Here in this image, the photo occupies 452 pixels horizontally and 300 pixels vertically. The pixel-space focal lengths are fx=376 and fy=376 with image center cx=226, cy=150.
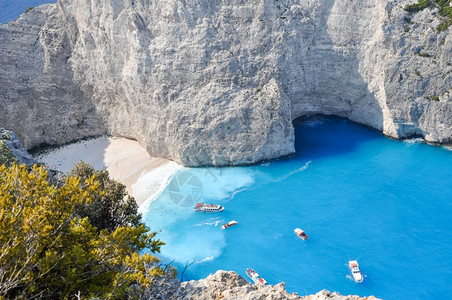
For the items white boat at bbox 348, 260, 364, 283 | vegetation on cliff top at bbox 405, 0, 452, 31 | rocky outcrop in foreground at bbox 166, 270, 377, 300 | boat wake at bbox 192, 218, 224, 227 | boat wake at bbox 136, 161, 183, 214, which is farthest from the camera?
vegetation on cliff top at bbox 405, 0, 452, 31

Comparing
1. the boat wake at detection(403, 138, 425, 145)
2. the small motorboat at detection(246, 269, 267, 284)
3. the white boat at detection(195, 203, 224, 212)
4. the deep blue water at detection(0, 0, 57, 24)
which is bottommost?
the small motorboat at detection(246, 269, 267, 284)

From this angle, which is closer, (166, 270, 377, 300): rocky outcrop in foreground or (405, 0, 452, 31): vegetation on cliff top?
(166, 270, 377, 300): rocky outcrop in foreground

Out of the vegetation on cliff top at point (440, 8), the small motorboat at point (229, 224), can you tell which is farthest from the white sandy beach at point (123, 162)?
the vegetation on cliff top at point (440, 8)

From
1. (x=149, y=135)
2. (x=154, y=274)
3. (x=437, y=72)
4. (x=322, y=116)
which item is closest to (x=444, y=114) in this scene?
(x=437, y=72)

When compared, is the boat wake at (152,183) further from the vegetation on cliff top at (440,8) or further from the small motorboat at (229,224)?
the vegetation on cliff top at (440,8)

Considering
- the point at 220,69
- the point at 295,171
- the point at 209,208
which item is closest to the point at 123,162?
the point at 209,208

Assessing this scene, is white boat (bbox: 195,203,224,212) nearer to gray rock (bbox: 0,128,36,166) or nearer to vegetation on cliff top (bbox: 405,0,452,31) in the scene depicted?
gray rock (bbox: 0,128,36,166)

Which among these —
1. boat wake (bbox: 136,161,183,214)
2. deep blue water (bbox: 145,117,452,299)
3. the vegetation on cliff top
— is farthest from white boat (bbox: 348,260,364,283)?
the vegetation on cliff top
